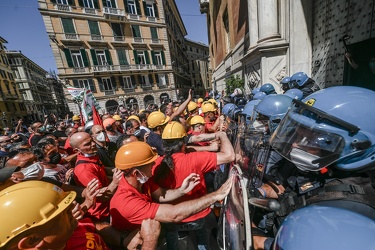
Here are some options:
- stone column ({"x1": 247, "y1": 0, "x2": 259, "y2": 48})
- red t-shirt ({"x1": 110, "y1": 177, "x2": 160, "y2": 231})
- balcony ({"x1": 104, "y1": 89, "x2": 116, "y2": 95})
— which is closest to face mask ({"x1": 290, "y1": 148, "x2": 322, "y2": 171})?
red t-shirt ({"x1": 110, "y1": 177, "x2": 160, "y2": 231})

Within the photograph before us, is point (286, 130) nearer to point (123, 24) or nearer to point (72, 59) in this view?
point (72, 59)

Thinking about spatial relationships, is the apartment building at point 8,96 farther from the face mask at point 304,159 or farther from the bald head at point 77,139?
the face mask at point 304,159

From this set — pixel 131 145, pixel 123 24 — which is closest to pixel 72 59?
pixel 123 24

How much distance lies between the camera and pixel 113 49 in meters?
24.5

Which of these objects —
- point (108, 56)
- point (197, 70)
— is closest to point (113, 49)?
point (108, 56)

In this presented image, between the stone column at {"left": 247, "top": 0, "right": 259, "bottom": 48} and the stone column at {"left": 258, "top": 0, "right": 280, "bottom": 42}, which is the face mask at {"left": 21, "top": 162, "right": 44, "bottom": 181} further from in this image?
the stone column at {"left": 247, "top": 0, "right": 259, "bottom": 48}

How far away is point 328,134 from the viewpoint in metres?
1.11

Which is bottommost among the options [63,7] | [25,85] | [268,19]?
[268,19]

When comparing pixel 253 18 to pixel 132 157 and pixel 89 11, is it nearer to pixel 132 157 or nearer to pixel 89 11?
pixel 132 157

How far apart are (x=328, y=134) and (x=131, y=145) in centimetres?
157

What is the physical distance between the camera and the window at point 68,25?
20969mm

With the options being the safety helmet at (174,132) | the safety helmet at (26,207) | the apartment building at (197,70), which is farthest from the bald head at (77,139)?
the apartment building at (197,70)

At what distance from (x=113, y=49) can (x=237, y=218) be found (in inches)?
1111

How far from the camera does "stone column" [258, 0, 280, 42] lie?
17.6 feet
